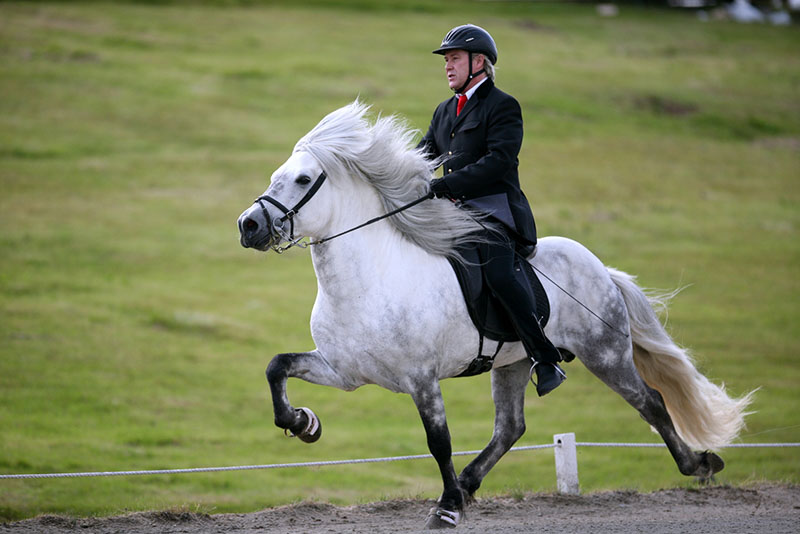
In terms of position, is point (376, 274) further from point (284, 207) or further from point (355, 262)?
point (284, 207)

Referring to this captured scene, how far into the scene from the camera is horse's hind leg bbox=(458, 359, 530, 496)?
24.0ft

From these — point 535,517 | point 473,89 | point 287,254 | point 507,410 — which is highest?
point 473,89

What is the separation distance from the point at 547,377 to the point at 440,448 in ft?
3.10

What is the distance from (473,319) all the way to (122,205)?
25035 millimetres

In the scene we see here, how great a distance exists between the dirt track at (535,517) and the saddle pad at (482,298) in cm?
145

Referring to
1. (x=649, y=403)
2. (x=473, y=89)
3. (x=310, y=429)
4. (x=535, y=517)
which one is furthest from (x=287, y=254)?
(x=310, y=429)

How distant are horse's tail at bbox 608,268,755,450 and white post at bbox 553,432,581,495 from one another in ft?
3.77

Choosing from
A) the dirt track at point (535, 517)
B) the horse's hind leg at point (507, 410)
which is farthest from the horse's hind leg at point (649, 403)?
the horse's hind leg at point (507, 410)

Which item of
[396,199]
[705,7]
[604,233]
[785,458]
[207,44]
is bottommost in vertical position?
[785,458]

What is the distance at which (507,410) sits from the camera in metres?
7.51

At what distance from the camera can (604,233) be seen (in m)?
29.2

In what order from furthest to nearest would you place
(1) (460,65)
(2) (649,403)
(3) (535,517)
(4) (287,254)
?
(4) (287,254) < (3) (535,517) < (2) (649,403) < (1) (460,65)

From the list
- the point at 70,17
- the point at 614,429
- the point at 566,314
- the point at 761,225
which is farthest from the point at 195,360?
the point at 70,17

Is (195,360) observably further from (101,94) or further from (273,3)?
(273,3)
